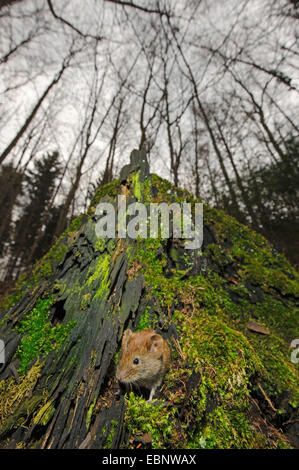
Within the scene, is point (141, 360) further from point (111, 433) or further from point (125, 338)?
point (111, 433)

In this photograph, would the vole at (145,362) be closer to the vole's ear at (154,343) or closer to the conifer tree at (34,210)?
the vole's ear at (154,343)

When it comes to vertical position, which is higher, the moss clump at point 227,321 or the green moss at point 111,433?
the moss clump at point 227,321

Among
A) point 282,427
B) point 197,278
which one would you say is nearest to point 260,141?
point 197,278

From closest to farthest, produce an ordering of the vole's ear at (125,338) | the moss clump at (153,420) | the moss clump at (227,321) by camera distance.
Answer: the moss clump at (153,420) < the moss clump at (227,321) < the vole's ear at (125,338)

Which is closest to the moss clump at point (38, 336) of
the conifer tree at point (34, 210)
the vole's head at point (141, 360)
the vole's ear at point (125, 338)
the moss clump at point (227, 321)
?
the vole's ear at point (125, 338)

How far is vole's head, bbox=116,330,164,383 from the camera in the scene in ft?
6.80

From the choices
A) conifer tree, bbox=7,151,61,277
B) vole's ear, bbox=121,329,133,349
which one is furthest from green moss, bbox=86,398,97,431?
conifer tree, bbox=7,151,61,277

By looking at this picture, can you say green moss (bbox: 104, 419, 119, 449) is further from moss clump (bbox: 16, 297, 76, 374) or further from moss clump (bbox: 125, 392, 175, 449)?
moss clump (bbox: 16, 297, 76, 374)

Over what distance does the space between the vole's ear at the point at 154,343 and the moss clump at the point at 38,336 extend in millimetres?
1288

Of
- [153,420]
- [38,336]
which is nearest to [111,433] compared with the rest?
[153,420]

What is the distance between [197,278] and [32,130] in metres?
19.9

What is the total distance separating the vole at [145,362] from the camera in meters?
2.07

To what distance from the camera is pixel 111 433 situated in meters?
1.81
